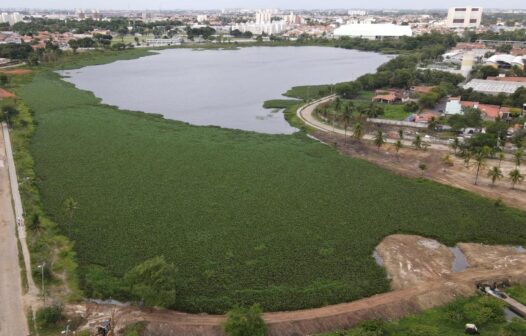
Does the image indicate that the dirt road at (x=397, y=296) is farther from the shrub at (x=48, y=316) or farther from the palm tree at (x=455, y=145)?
the palm tree at (x=455, y=145)

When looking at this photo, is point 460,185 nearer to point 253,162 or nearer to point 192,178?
point 253,162

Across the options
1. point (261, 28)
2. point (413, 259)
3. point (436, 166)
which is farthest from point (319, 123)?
point (261, 28)

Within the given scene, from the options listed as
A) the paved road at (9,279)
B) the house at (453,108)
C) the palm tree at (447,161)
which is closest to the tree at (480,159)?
the palm tree at (447,161)

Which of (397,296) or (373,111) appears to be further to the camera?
(373,111)

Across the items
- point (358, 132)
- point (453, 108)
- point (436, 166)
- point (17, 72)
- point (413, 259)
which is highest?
point (17, 72)

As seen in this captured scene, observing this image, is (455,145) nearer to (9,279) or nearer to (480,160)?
(480,160)

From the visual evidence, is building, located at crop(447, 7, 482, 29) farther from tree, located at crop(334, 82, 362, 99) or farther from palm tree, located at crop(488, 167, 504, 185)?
palm tree, located at crop(488, 167, 504, 185)
